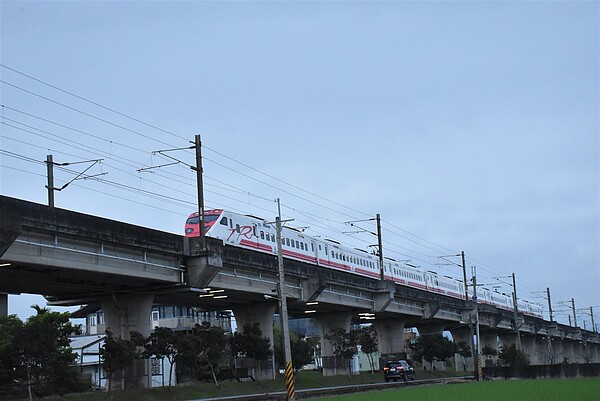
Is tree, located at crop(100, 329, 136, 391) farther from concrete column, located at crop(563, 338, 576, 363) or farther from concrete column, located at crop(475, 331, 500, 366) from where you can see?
concrete column, located at crop(563, 338, 576, 363)

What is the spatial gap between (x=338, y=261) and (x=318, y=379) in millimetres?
12454

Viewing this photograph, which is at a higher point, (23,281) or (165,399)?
(23,281)

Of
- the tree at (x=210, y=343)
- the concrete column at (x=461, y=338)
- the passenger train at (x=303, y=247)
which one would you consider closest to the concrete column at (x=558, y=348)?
the concrete column at (x=461, y=338)

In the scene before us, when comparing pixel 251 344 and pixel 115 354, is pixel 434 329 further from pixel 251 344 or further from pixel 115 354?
pixel 115 354

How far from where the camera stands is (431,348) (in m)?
96.4

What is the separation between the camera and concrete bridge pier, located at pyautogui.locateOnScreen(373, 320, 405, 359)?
90750mm

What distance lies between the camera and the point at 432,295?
288 ft

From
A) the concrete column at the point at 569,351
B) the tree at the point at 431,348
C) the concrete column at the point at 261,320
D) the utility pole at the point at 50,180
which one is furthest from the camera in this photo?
the concrete column at the point at 569,351

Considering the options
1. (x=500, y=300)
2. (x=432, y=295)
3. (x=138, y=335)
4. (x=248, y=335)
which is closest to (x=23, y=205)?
(x=138, y=335)

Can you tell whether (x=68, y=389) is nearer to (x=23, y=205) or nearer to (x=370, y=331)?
(x=23, y=205)

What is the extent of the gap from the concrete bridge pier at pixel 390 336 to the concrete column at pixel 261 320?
30.6 meters

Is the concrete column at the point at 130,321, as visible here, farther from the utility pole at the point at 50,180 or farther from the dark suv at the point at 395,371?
the dark suv at the point at 395,371

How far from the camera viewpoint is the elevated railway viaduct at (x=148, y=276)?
3459 centimetres

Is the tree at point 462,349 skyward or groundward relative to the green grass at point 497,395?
skyward
